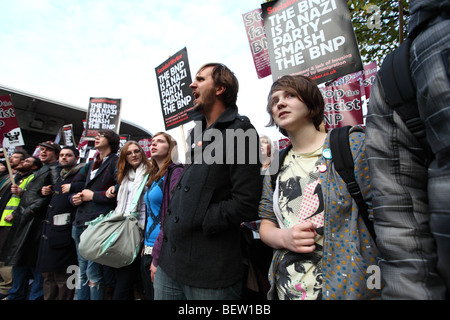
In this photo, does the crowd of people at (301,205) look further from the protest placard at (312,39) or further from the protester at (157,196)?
the protest placard at (312,39)

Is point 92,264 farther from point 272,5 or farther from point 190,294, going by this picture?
point 272,5

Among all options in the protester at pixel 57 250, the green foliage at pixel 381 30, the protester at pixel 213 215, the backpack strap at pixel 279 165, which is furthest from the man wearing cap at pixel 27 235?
the green foliage at pixel 381 30

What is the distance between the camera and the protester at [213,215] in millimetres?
1348

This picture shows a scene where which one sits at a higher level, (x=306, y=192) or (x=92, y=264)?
(x=306, y=192)

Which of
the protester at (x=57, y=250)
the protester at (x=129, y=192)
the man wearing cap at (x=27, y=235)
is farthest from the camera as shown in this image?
the man wearing cap at (x=27, y=235)

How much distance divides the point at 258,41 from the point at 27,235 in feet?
17.2

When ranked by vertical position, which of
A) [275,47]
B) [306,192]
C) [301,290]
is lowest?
[301,290]

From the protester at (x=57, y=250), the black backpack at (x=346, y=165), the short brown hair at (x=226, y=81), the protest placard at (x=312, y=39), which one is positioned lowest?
the protester at (x=57, y=250)

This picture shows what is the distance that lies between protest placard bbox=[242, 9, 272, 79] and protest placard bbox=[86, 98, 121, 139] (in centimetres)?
376

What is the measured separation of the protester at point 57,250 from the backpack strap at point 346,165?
12.3 feet

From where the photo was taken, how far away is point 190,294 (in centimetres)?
139

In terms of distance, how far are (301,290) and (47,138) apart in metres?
17.2

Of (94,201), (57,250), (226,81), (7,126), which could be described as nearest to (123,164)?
(94,201)

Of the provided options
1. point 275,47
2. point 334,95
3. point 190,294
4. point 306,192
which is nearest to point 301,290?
point 306,192
